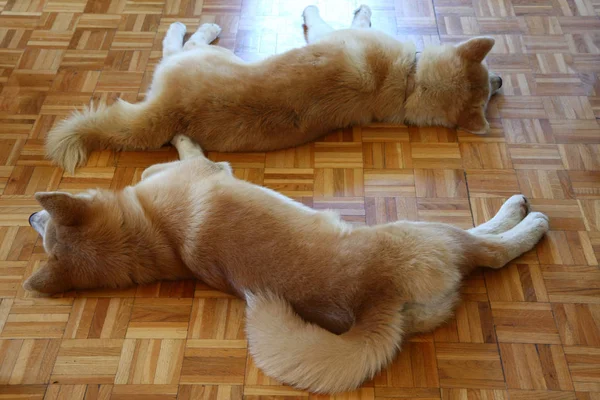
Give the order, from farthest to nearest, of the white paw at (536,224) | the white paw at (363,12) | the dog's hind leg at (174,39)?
the white paw at (363,12) < the dog's hind leg at (174,39) < the white paw at (536,224)

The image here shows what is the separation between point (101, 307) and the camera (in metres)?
2.03

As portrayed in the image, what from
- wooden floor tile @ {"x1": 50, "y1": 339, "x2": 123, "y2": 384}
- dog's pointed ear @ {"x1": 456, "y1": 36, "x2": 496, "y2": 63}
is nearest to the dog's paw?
dog's pointed ear @ {"x1": 456, "y1": 36, "x2": 496, "y2": 63}

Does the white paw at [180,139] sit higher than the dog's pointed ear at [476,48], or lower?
lower

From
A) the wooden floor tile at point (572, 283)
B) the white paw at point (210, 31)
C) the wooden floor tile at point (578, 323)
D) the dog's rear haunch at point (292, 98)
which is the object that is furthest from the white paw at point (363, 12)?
the wooden floor tile at point (578, 323)

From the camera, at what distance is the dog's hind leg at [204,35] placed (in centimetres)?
267

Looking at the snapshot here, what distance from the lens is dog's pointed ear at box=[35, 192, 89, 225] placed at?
182 cm

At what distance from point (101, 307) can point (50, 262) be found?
0.70 feet

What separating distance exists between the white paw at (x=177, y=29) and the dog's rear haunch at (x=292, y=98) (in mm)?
306

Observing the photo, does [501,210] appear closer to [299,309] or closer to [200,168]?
[299,309]

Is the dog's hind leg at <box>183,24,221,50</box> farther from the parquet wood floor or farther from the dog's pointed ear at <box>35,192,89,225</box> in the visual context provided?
the dog's pointed ear at <box>35,192,89,225</box>

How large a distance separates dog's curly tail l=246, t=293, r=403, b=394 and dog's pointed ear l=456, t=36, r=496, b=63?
1075mm

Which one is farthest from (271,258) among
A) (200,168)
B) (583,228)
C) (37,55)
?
(37,55)

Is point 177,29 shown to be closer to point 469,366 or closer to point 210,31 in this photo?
point 210,31

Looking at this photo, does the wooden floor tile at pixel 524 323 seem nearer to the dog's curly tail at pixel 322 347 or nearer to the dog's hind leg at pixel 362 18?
the dog's curly tail at pixel 322 347
